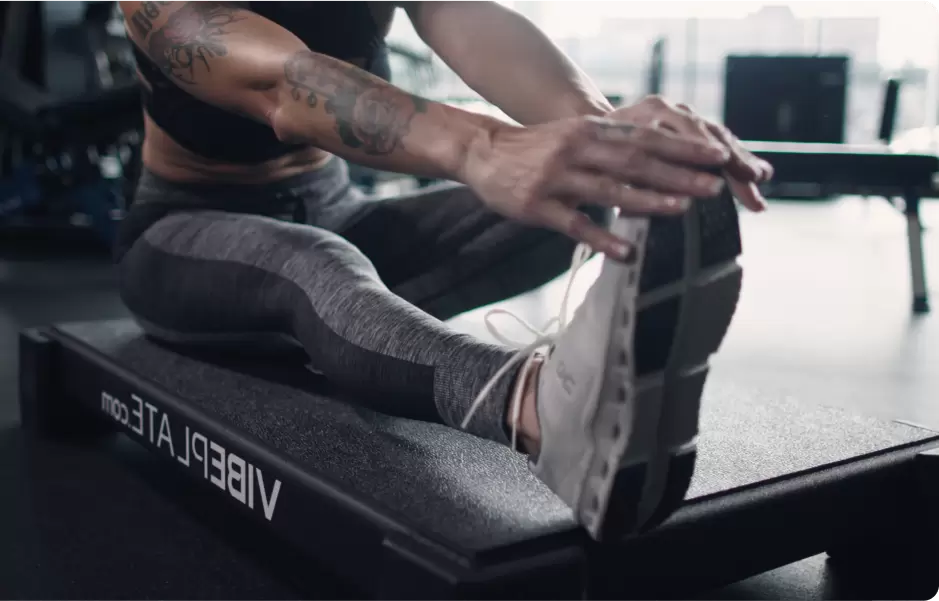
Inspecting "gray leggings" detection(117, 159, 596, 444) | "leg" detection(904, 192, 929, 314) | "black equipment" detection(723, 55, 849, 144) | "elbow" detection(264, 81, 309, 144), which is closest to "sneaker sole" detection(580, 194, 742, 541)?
"gray leggings" detection(117, 159, 596, 444)

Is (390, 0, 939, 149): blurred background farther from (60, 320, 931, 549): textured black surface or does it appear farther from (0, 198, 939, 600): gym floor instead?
(60, 320, 931, 549): textured black surface

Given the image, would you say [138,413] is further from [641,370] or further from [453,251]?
[641,370]

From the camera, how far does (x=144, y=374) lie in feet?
4.01

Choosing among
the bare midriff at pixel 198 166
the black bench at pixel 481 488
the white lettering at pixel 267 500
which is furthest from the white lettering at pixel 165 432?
the bare midriff at pixel 198 166

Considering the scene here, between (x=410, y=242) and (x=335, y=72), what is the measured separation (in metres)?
0.53

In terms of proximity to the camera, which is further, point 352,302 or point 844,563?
point 844,563

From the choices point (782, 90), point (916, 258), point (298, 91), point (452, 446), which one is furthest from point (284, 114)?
point (782, 90)

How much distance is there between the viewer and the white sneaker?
0.67 meters

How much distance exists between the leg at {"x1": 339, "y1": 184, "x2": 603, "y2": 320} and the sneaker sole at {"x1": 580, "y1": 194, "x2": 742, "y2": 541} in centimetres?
61

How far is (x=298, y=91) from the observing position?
0.87 meters

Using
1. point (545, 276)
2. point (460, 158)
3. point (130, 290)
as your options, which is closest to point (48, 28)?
point (130, 290)

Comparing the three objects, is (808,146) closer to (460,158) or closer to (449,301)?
(449,301)

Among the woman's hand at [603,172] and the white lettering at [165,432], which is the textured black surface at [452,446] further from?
the woman's hand at [603,172]

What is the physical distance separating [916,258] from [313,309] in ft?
7.36
